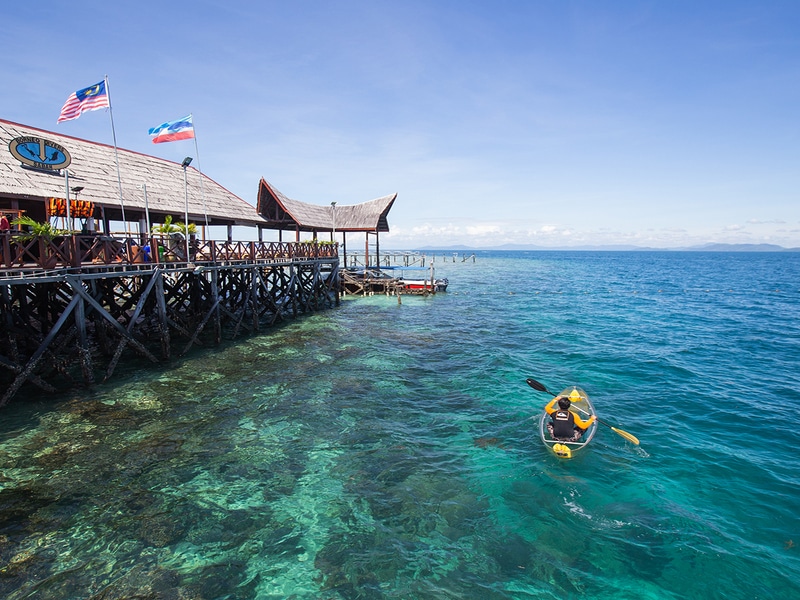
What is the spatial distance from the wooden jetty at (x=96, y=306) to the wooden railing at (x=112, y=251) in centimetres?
4

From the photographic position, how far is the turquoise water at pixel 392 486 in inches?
251

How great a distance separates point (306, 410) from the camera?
1220cm

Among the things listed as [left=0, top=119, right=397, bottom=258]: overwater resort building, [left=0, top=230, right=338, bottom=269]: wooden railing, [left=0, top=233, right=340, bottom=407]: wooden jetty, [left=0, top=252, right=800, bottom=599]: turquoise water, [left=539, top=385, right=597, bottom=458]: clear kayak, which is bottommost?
[left=0, top=252, right=800, bottom=599]: turquoise water

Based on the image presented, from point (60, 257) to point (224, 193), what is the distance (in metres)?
14.8

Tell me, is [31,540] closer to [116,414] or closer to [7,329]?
[116,414]

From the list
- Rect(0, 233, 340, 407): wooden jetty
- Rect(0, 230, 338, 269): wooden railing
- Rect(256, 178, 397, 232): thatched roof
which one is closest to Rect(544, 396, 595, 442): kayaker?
Rect(0, 233, 340, 407): wooden jetty

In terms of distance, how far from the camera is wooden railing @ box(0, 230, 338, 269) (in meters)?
11.4

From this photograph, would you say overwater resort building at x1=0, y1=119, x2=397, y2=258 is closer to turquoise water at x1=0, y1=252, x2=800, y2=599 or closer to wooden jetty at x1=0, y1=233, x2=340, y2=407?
wooden jetty at x1=0, y1=233, x2=340, y2=407

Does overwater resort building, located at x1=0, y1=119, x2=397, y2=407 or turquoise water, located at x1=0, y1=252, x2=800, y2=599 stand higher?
overwater resort building, located at x1=0, y1=119, x2=397, y2=407

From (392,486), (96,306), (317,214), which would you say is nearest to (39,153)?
(96,306)

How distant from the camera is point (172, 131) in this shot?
1734 cm

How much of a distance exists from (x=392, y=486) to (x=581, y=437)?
5119 millimetres

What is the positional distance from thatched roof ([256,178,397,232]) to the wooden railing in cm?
824

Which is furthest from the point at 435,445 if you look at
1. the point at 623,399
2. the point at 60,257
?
the point at 60,257
